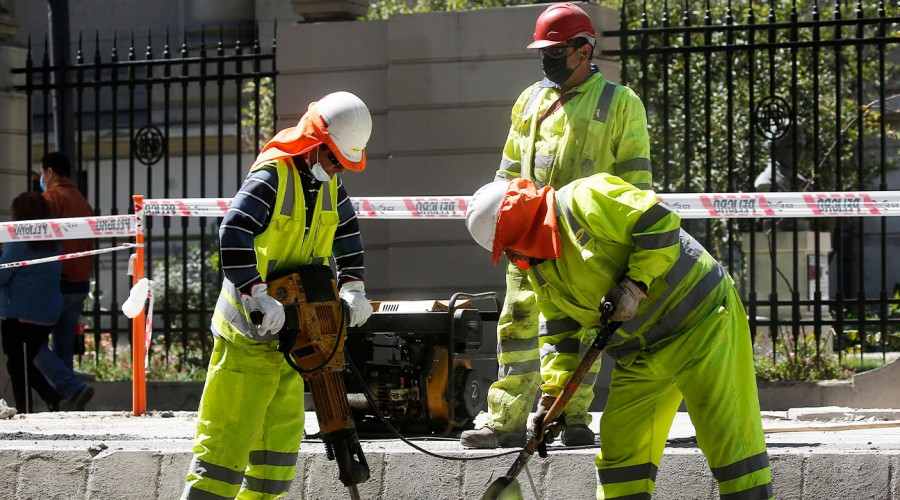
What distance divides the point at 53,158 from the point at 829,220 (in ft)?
33.2

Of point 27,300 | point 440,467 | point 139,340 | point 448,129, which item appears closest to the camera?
point 440,467

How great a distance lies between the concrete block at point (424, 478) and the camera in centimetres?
601

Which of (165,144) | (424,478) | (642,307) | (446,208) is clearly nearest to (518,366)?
(424,478)

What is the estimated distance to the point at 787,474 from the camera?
18.7ft

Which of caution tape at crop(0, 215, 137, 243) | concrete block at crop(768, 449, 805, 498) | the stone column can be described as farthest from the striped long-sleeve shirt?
the stone column

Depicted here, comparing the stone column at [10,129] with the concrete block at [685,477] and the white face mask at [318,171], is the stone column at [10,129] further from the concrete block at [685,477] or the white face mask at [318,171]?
the concrete block at [685,477]

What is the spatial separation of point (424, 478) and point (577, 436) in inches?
27.9

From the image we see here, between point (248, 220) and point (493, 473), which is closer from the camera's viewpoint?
point (248, 220)

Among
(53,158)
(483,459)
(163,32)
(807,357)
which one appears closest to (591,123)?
(483,459)

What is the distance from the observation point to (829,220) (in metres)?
16.9

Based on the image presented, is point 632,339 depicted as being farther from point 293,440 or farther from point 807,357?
point 807,357

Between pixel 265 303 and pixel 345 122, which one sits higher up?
pixel 345 122

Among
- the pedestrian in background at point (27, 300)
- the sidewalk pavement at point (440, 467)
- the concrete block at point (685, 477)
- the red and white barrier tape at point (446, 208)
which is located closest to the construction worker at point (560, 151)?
the sidewalk pavement at point (440, 467)

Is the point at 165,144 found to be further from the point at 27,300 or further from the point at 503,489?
the point at 503,489
